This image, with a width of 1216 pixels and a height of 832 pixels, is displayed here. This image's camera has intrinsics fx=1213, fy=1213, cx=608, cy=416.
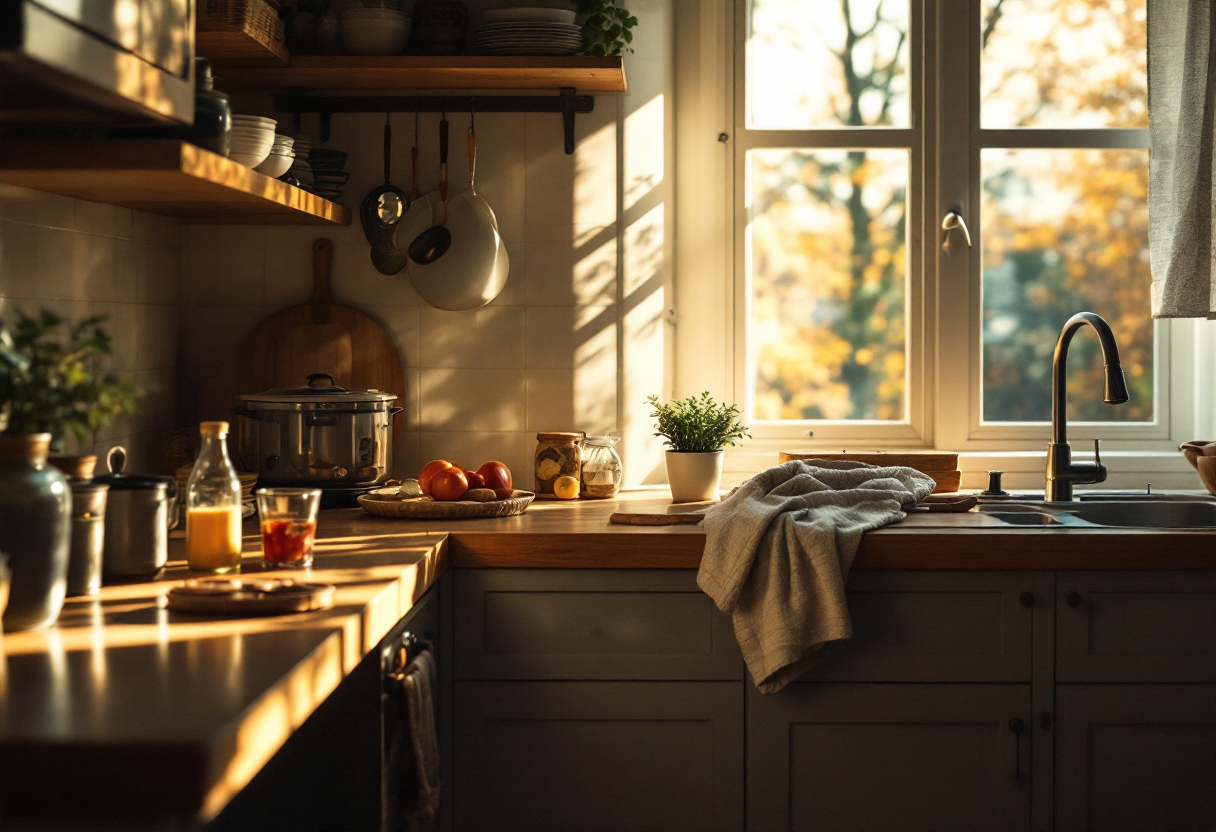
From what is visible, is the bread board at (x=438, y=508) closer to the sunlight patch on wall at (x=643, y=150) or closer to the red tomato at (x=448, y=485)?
the red tomato at (x=448, y=485)

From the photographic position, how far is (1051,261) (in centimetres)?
298

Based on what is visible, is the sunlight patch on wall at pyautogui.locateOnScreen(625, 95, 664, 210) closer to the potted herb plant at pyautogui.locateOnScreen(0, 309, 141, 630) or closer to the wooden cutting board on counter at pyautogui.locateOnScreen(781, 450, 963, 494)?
the wooden cutting board on counter at pyautogui.locateOnScreen(781, 450, 963, 494)

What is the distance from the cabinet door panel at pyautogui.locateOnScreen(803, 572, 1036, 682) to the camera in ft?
7.14

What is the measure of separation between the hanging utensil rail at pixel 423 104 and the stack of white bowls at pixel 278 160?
0.44 metres

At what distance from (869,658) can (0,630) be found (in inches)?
56.7

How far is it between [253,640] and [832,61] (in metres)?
2.18

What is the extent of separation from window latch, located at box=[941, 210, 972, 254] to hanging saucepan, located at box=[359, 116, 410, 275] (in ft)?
4.21

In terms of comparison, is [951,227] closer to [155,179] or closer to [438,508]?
[438,508]

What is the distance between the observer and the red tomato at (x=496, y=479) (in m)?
2.49

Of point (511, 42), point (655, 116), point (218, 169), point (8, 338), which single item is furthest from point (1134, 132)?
point (8, 338)

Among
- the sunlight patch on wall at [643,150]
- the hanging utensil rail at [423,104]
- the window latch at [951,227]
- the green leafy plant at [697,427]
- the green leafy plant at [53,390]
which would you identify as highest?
the hanging utensil rail at [423,104]

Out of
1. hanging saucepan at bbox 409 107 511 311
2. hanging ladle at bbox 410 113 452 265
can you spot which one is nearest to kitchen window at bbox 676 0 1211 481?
hanging saucepan at bbox 409 107 511 311

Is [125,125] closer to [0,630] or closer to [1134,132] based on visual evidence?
[0,630]

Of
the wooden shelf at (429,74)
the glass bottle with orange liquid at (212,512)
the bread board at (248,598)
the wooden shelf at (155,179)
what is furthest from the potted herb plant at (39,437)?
the wooden shelf at (429,74)
